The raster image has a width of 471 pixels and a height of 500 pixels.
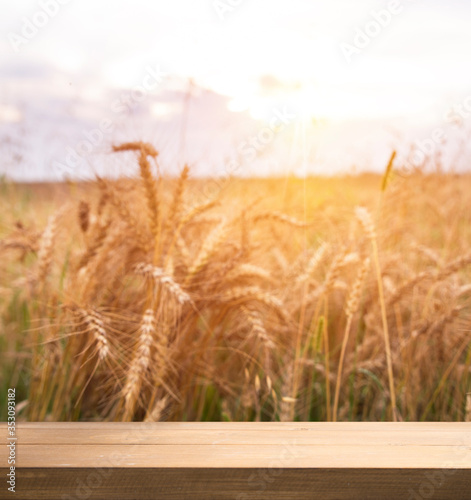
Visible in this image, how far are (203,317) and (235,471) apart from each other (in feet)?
1.86

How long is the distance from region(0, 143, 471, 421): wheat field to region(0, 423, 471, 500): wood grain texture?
23 centimetres

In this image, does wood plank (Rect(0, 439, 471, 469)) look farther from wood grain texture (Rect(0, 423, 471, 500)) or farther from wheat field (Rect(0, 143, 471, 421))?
wheat field (Rect(0, 143, 471, 421))

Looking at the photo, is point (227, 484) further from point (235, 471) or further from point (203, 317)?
point (203, 317)

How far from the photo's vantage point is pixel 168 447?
2.57 ft

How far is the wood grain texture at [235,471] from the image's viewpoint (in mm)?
720

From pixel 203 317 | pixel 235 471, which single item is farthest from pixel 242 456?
pixel 203 317

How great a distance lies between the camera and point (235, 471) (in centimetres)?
72

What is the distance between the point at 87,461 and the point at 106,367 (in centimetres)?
60

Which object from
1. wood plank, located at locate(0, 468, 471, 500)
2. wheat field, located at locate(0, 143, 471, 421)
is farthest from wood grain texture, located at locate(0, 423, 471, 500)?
wheat field, located at locate(0, 143, 471, 421)

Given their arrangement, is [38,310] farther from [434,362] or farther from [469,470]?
[434,362]

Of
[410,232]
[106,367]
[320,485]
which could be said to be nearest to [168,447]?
[320,485]

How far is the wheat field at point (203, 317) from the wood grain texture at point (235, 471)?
0.23m

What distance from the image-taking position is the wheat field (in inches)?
44.2

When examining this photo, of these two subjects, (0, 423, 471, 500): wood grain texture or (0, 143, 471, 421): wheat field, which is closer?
(0, 423, 471, 500): wood grain texture
